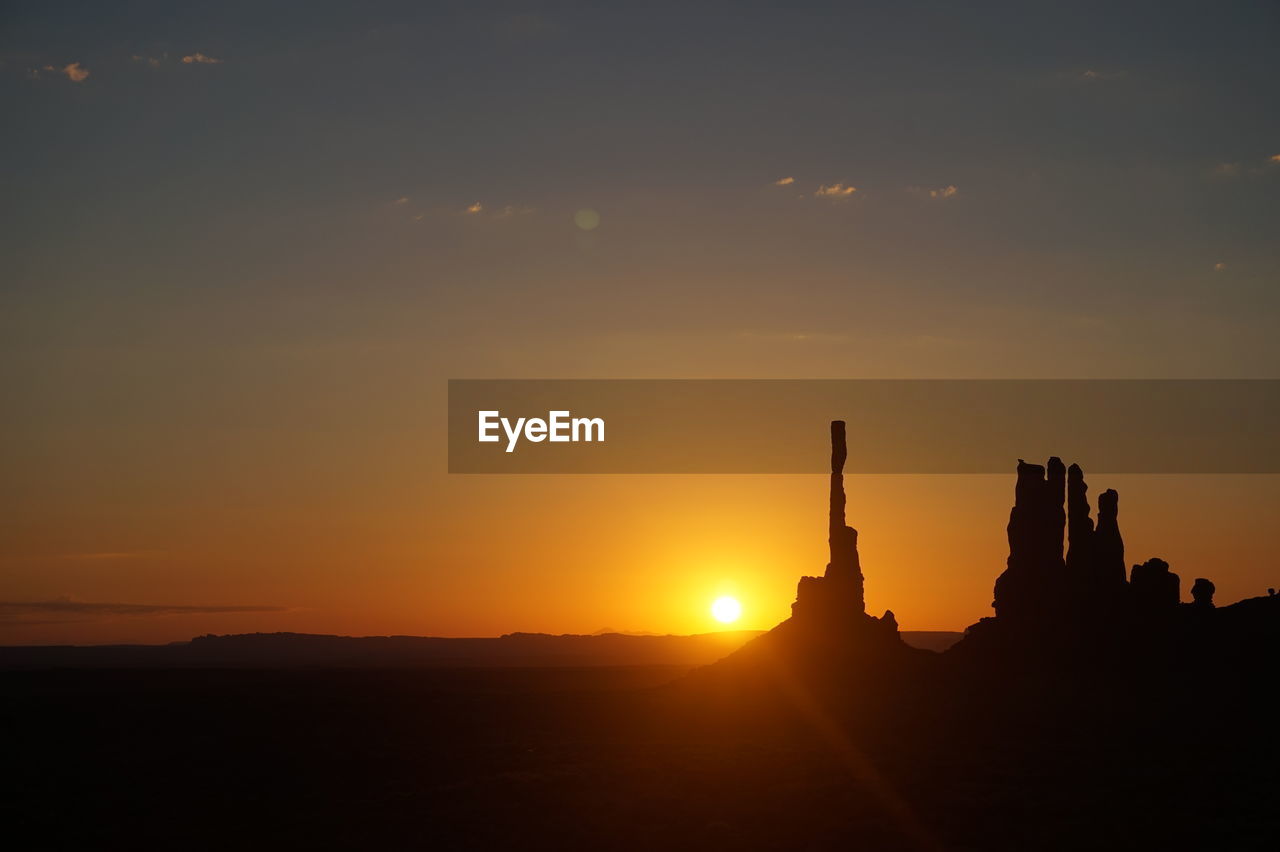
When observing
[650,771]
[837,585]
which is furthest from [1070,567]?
[650,771]

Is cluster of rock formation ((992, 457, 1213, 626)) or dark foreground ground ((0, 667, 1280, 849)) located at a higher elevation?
cluster of rock formation ((992, 457, 1213, 626))

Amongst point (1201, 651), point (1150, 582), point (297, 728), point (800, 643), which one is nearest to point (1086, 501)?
point (1150, 582)

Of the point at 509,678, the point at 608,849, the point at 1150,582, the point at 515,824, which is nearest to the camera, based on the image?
the point at 608,849

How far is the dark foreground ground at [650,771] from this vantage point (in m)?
56.8

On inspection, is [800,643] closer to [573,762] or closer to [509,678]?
[573,762]

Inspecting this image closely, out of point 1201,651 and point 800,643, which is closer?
point 1201,651

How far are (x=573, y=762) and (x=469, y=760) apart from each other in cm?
601

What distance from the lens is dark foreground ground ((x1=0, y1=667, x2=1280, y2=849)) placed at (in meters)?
56.8

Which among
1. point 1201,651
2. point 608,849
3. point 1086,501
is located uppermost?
point 1086,501

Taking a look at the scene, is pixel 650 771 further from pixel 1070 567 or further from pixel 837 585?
pixel 1070 567

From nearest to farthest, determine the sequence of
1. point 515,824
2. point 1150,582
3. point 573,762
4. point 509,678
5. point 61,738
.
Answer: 1. point 515,824
2. point 573,762
3. point 61,738
4. point 1150,582
5. point 509,678

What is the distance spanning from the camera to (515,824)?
58562 millimetres

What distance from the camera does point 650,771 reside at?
67250mm

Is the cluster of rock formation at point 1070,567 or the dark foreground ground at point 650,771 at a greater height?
the cluster of rock formation at point 1070,567
